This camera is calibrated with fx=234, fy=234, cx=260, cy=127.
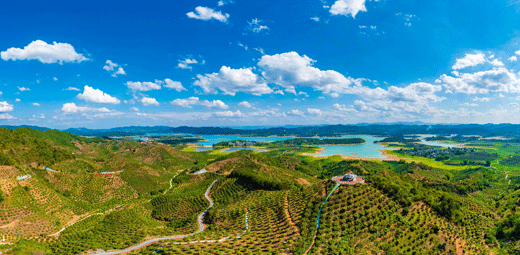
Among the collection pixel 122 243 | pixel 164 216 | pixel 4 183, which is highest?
pixel 4 183

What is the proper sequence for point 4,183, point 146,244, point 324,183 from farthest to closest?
point 4,183, point 324,183, point 146,244

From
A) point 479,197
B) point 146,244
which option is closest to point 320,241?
point 146,244

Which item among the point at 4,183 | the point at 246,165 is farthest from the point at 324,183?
the point at 4,183

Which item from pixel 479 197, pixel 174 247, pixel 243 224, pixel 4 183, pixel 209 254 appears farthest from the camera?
pixel 479 197

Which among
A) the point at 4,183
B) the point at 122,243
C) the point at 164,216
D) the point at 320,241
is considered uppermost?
the point at 4,183

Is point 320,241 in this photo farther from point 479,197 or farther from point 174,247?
point 479,197

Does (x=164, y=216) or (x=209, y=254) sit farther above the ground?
(x=209, y=254)

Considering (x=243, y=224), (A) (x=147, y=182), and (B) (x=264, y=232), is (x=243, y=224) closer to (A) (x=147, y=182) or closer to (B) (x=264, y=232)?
(B) (x=264, y=232)

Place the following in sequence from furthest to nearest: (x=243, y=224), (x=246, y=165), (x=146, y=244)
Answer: (x=246, y=165) → (x=243, y=224) → (x=146, y=244)

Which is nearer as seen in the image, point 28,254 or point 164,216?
point 28,254
